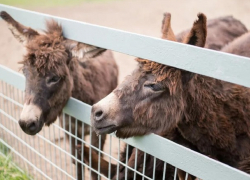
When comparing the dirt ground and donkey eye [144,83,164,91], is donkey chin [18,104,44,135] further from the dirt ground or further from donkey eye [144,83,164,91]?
the dirt ground

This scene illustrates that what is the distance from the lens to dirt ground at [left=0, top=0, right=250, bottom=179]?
33.1 ft

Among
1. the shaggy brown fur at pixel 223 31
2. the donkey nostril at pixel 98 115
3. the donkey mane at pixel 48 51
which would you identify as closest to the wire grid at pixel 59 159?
the donkey nostril at pixel 98 115

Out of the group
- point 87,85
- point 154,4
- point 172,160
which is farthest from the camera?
point 154,4

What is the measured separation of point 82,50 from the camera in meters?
3.03

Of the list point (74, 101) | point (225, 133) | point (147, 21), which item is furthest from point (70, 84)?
point (147, 21)

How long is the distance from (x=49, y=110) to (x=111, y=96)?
0.95 metres

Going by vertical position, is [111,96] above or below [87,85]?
above

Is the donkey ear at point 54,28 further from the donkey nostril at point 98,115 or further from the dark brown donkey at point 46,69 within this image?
the donkey nostril at point 98,115

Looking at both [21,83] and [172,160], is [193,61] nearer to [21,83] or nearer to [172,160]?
[172,160]

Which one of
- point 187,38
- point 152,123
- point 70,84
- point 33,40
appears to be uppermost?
point 187,38

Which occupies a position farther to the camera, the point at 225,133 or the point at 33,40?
the point at 33,40

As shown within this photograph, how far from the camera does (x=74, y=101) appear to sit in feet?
8.82

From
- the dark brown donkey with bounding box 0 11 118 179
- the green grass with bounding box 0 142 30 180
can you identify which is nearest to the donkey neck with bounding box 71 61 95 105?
the dark brown donkey with bounding box 0 11 118 179

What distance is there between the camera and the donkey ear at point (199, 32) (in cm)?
209
